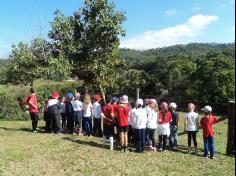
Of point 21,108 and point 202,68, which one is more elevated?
point 202,68

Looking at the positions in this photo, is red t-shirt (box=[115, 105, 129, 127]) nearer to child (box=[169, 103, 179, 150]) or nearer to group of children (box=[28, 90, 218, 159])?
group of children (box=[28, 90, 218, 159])

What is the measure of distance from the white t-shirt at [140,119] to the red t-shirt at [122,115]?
0.94 ft

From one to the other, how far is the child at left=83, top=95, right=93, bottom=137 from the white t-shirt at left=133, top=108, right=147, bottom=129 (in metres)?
2.87

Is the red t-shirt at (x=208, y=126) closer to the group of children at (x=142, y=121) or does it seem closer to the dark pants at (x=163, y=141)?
the group of children at (x=142, y=121)

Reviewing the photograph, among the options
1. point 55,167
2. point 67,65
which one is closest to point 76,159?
point 55,167

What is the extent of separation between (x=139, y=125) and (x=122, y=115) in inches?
26.9

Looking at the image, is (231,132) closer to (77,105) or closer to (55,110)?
(77,105)

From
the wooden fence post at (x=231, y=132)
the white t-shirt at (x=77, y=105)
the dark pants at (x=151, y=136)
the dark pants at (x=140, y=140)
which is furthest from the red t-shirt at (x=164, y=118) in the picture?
the white t-shirt at (x=77, y=105)

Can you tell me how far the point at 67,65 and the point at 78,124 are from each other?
5.62 meters

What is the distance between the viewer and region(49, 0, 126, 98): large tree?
69.2ft

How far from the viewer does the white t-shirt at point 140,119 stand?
530 inches

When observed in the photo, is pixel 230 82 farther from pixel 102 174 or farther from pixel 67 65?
pixel 102 174

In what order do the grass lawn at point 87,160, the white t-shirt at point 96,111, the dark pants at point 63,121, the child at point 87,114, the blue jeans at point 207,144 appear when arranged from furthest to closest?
the dark pants at point 63,121 → the child at point 87,114 → the white t-shirt at point 96,111 → the blue jeans at point 207,144 → the grass lawn at point 87,160

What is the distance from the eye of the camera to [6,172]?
1077cm
